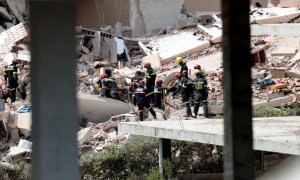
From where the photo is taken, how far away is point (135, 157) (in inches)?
570

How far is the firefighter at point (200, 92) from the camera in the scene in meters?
16.6

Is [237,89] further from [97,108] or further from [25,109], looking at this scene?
[25,109]

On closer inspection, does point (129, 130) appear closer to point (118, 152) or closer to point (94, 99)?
point (118, 152)

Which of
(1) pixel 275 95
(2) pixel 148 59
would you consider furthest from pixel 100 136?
(2) pixel 148 59

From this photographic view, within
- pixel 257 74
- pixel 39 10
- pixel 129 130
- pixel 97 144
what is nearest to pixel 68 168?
pixel 39 10

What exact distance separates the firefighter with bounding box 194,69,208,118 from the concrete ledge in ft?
11.3

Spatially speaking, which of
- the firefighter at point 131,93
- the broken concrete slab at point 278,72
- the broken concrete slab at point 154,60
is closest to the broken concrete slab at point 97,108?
the firefighter at point 131,93

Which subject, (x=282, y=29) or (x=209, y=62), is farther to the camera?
(x=209, y=62)

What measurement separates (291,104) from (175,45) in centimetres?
948

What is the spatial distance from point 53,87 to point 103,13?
26.9 m

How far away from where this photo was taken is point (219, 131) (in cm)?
1127

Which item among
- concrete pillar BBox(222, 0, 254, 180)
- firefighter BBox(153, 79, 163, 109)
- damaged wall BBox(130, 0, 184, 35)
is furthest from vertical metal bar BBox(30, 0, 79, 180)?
damaged wall BBox(130, 0, 184, 35)

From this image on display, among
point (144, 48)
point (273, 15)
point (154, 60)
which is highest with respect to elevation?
point (273, 15)

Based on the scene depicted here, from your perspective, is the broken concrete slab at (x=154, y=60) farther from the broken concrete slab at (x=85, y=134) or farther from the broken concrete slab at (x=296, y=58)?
the broken concrete slab at (x=85, y=134)
